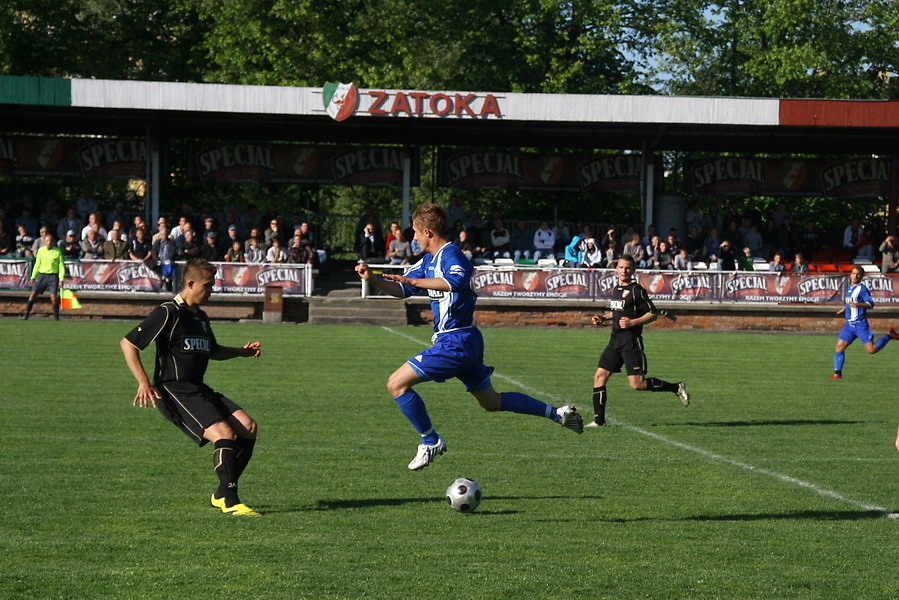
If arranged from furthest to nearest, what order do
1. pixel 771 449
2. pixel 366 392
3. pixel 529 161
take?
pixel 529 161, pixel 366 392, pixel 771 449

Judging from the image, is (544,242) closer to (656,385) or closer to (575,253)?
(575,253)

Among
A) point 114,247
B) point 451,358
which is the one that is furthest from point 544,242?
point 451,358

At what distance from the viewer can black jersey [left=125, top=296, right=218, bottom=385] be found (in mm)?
7648

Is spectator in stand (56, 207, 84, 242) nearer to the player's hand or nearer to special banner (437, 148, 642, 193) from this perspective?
special banner (437, 148, 642, 193)

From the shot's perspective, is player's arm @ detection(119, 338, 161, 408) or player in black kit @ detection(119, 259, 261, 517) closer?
player's arm @ detection(119, 338, 161, 408)

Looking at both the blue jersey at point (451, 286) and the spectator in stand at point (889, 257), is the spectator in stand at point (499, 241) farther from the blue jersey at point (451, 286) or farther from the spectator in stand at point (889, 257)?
the blue jersey at point (451, 286)

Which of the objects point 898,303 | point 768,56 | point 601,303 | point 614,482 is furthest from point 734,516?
point 768,56

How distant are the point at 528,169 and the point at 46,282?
1455 centimetres

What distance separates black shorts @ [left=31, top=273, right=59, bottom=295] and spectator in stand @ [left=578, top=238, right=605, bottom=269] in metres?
12.6

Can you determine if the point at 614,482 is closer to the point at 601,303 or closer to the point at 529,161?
the point at 601,303

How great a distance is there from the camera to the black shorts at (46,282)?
1042 inches

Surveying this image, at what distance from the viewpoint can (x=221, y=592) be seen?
5730 mm

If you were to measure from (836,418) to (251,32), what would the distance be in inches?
1403

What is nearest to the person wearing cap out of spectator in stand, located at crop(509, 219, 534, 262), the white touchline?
spectator in stand, located at crop(509, 219, 534, 262)
